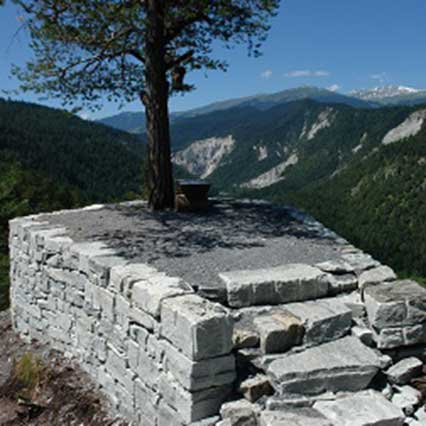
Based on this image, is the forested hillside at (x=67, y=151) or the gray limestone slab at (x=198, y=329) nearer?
the gray limestone slab at (x=198, y=329)

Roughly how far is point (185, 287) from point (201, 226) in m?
3.33

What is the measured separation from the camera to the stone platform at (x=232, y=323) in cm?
396

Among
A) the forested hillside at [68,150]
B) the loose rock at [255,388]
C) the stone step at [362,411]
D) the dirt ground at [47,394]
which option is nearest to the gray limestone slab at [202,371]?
the loose rock at [255,388]

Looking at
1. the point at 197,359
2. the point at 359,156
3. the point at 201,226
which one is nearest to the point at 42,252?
the point at 201,226

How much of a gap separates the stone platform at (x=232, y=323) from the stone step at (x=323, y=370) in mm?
10

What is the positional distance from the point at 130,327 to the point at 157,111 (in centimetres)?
561

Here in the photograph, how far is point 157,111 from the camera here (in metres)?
9.52

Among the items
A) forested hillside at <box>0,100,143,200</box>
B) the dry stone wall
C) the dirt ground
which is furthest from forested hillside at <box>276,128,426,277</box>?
the dirt ground

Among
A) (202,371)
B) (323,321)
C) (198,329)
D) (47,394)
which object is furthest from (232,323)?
(47,394)

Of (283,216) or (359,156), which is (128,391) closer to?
(283,216)

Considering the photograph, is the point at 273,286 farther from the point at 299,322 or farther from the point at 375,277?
the point at 375,277

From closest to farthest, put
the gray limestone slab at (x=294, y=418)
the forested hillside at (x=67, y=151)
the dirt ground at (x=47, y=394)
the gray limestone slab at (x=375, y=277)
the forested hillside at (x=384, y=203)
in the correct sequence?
the gray limestone slab at (x=294, y=418) → the gray limestone slab at (x=375, y=277) → the dirt ground at (x=47, y=394) → the forested hillside at (x=384, y=203) → the forested hillside at (x=67, y=151)

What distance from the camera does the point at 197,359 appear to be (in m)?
3.92

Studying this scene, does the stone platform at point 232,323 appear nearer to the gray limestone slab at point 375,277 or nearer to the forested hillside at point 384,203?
the gray limestone slab at point 375,277
